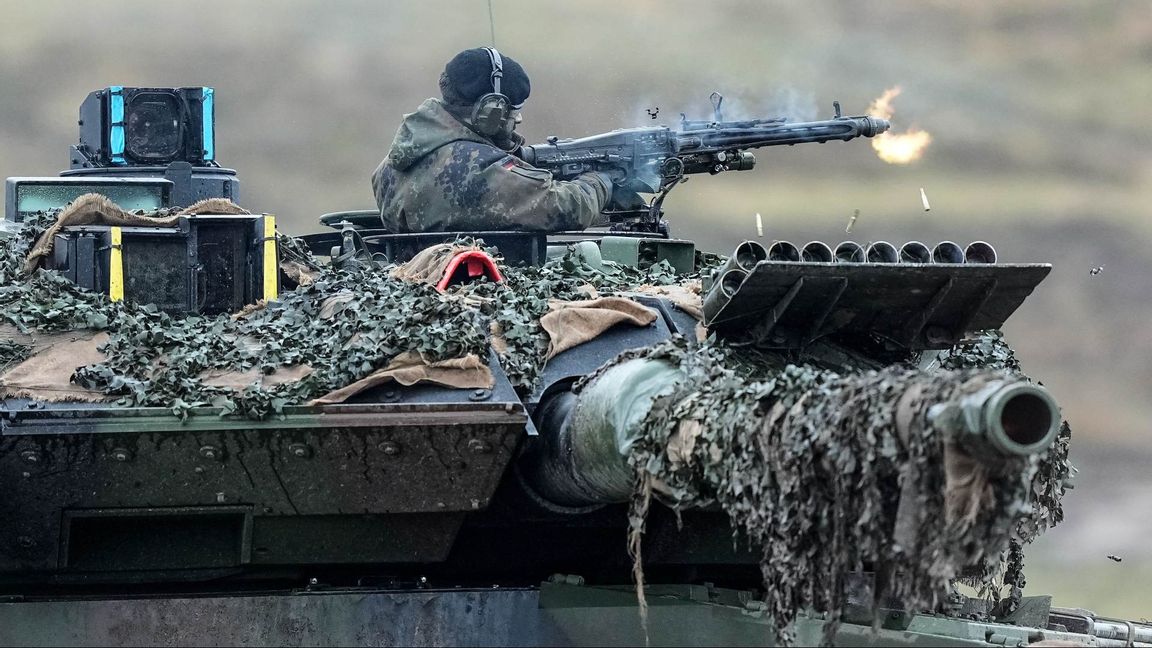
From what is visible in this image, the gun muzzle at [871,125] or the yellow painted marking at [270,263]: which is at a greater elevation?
the gun muzzle at [871,125]

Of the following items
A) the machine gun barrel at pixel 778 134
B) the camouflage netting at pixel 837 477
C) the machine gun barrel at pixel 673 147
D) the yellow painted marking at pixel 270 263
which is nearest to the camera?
the camouflage netting at pixel 837 477

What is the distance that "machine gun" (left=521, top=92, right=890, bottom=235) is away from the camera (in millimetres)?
10211

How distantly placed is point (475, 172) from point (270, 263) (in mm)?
1488

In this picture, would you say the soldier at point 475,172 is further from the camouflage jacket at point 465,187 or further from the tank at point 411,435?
the tank at point 411,435

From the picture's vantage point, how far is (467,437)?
717 cm

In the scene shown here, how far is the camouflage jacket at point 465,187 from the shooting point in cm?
966

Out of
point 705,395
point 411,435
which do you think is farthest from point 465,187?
point 705,395

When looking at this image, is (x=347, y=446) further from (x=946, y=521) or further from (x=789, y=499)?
(x=946, y=521)

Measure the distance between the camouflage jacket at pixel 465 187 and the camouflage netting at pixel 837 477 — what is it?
411 centimetres

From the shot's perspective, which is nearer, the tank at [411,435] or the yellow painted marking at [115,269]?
the tank at [411,435]

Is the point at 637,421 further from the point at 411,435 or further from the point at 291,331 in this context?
the point at 291,331

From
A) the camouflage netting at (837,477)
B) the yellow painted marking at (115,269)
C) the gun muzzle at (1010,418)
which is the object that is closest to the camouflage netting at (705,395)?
the camouflage netting at (837,477)

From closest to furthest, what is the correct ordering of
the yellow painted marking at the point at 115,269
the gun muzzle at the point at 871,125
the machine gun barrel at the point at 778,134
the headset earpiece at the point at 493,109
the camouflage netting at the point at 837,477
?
the camouflage netting at the point at 837,477 < the yellow painted marking at the point at 115,269 < the headset earpiece at the point at 493,109 < the machine gun barrel at the point at 778,134 < the gun muzzle at the point at 871,125

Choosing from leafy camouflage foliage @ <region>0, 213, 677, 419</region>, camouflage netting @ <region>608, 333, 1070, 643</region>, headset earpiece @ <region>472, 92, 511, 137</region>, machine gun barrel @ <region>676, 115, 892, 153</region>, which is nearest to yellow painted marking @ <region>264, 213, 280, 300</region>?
leafy camouflage foliage @ <region>0, 213, 677, 419</region>
